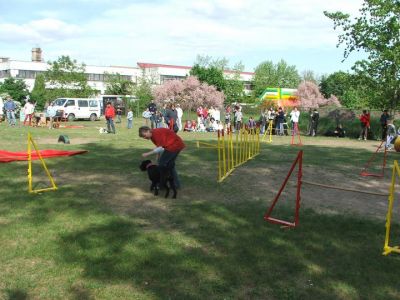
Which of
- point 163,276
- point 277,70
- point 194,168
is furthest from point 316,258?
point 277,70

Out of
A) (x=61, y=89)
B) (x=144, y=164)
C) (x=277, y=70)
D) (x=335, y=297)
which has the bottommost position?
(x=335, y=297)

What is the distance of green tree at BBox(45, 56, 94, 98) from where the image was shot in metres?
45.5

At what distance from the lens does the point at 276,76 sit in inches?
3467

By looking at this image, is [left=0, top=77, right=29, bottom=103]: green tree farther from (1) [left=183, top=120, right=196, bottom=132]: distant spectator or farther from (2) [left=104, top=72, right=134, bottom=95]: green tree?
(1) [left=183, top=120, right=196, bottom=132]: distant spectator

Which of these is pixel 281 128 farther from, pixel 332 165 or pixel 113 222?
pixel 113 222

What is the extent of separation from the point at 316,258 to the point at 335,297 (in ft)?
3.24

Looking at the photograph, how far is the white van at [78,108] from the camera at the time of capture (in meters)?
33.2

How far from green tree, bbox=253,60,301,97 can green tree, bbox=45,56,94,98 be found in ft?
149

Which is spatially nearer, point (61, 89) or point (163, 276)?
point (163, 276)

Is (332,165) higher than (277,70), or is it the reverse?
(277,70)

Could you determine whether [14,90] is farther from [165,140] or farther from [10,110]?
[165,140]

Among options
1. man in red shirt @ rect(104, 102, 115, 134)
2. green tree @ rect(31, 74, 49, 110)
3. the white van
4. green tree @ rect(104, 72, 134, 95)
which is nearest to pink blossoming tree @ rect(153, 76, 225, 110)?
green tree @ rect(104, 72, 134, 95)

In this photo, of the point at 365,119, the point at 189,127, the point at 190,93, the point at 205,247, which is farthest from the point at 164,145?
the point at 190,93

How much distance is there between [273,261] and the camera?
534 centimetres
